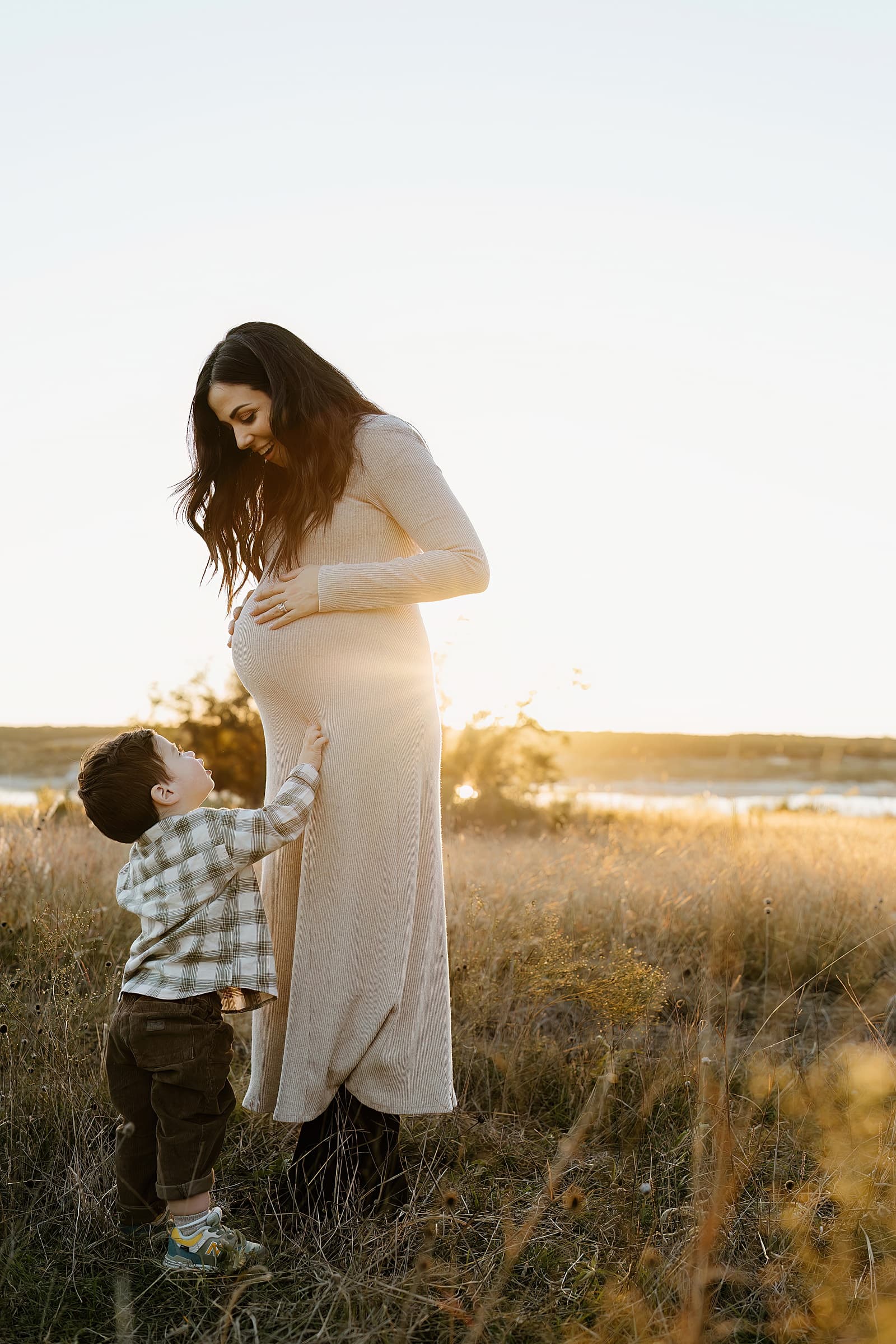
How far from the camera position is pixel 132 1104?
2.45 m

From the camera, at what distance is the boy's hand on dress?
2.48 meters

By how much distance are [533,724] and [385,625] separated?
783cm

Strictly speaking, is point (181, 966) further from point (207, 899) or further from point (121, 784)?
point (121, 784)

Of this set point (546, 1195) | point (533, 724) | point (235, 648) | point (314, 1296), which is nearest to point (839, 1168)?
point (546, 1195)

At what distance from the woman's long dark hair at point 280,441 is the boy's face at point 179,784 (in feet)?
1.81

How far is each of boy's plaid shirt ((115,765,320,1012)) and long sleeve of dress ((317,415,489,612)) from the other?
45 cm

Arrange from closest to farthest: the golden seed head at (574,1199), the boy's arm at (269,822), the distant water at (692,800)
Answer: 1. the golden seed head at (574,1199)
2. the boy's arm at (269,822)
3. the distant water at (692,800)

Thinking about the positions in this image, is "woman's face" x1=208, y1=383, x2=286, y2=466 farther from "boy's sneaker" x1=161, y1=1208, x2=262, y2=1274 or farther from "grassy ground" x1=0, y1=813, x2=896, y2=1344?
"boy's sneaker" x1=161, y1=1208, x2=262, y2=1274

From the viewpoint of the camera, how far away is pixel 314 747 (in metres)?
2.48

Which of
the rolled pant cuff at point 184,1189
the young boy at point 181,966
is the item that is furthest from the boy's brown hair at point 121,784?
the rolled pant cuff at point 184,1189

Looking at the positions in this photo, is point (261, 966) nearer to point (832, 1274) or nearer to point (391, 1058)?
point (391, 1058)

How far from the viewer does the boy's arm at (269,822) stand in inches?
93.9

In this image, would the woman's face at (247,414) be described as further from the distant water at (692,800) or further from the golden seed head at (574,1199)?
the distant water at (692,800)

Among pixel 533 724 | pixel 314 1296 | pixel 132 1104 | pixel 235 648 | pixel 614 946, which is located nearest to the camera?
pixel 314 1296
